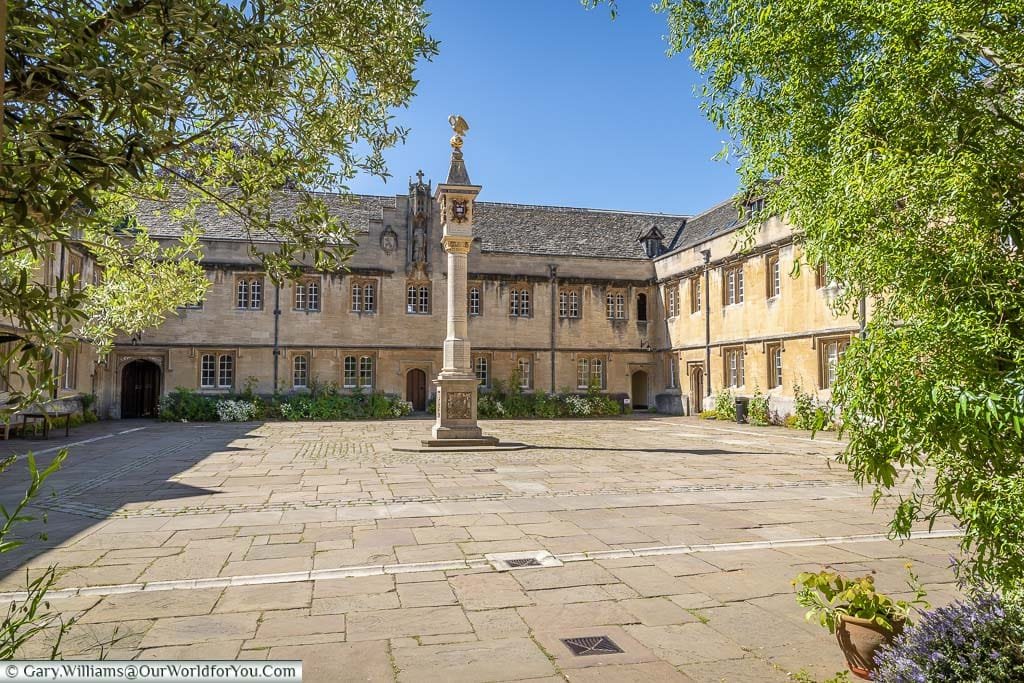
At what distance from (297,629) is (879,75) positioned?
491 centimetres

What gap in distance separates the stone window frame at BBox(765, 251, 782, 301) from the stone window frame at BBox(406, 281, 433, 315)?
14.4 metres

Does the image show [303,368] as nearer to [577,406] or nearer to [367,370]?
[367,370]

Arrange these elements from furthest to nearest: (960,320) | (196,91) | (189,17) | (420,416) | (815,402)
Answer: (420,416) → (815,402) → (196,91) → (189,17) → (960,320)

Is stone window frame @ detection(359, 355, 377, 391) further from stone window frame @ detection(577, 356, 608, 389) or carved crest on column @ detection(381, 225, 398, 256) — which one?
stone window frame @ detection(577, 356, 608, 389)

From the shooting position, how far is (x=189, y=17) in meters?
3.21

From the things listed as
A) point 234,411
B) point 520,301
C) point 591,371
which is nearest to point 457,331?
point 234,411

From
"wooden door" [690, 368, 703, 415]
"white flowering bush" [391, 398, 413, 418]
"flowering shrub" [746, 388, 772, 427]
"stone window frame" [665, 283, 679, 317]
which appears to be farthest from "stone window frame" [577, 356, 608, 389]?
"flowering shrub" [746, 388, 772, 427]

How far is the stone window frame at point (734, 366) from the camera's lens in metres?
27.2

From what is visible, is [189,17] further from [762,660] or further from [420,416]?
[420,416]

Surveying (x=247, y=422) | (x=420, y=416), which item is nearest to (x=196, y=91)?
(x=247, y=422)

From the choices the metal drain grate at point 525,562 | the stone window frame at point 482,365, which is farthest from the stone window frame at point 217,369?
the metal drain grate at point 525,562

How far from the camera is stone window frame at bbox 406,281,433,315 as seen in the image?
31594mm

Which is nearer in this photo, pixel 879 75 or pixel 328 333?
pixel 879 75

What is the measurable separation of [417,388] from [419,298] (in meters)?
4.12
